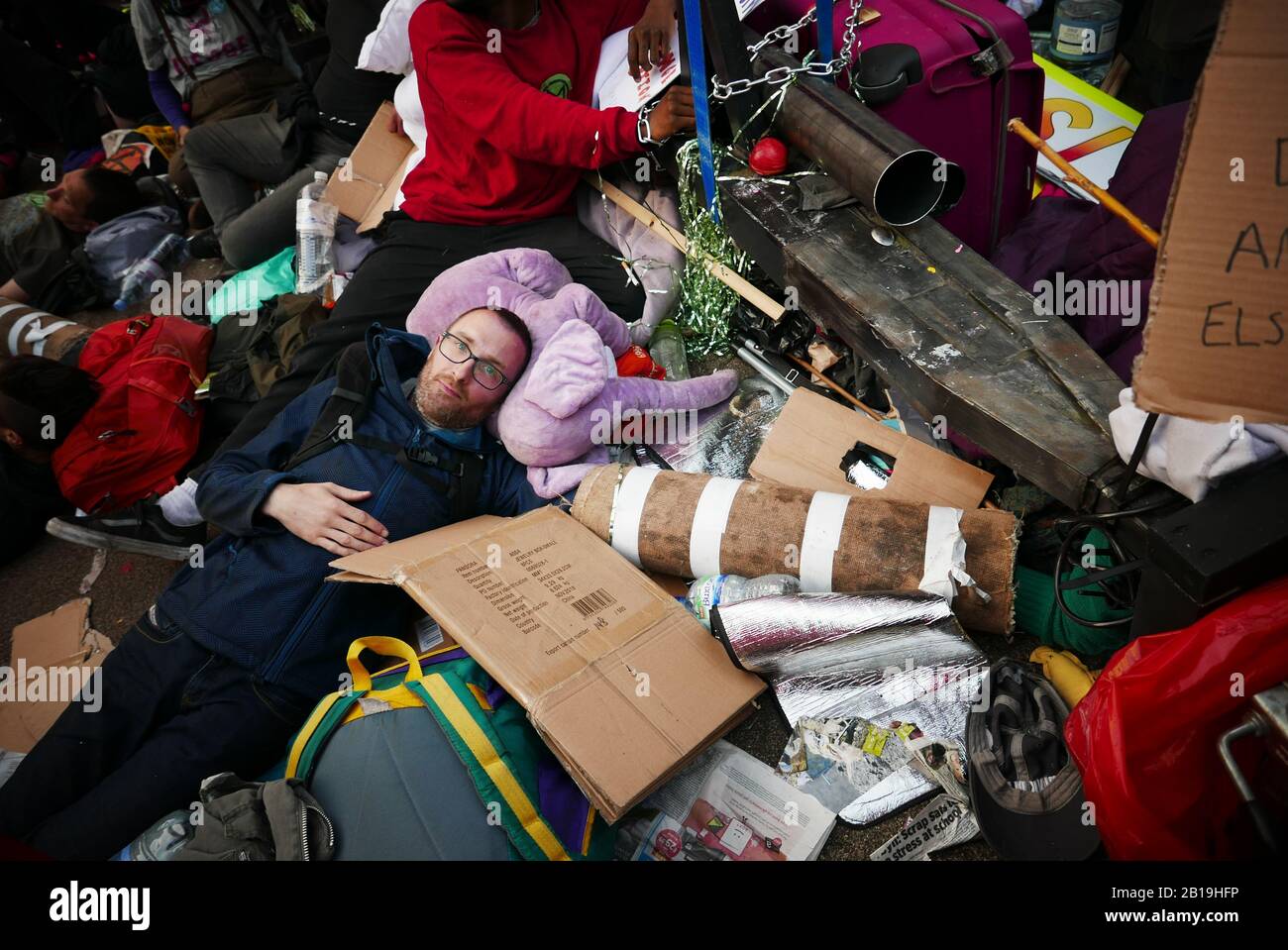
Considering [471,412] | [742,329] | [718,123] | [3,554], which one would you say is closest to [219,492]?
[471,412]

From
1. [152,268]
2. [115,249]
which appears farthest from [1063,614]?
[115,249]

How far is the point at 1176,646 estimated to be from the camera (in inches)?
52.7

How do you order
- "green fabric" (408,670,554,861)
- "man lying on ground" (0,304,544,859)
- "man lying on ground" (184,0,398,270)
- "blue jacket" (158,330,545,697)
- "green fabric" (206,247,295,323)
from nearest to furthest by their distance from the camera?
"green fabric" (408,670,554,861), "man lying on ground" (0,304,544,859), "blue jacket" (158,330,545,697), "man lying on ground" (184,0,398,270), "green fabric" (206,247,295,323)

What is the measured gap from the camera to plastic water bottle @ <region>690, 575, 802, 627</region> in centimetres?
192

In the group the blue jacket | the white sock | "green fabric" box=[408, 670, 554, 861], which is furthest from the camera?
the white sock

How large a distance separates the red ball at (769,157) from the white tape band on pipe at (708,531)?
108 centimetres

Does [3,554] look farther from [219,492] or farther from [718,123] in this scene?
[718,123]

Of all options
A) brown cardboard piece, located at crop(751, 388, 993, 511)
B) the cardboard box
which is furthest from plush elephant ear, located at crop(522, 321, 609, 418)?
brown cardboard piece, located at crop(751, 388, 993, 511)

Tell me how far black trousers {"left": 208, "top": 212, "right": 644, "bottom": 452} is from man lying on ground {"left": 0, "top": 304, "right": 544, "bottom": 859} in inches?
18.9

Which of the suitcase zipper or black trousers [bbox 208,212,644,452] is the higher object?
black trousers [bbox 208,212,644,452]

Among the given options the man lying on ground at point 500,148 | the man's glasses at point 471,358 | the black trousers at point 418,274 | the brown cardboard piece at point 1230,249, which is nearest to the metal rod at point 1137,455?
the brown cardboard piece at point 1230,249

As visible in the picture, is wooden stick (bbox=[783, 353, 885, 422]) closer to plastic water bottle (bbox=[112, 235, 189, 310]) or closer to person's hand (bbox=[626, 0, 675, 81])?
person's hand (bbox=[626, 0, 675, 81])

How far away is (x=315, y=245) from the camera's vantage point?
3627 millimetres

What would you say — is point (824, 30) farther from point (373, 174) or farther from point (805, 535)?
point (373, 174)
